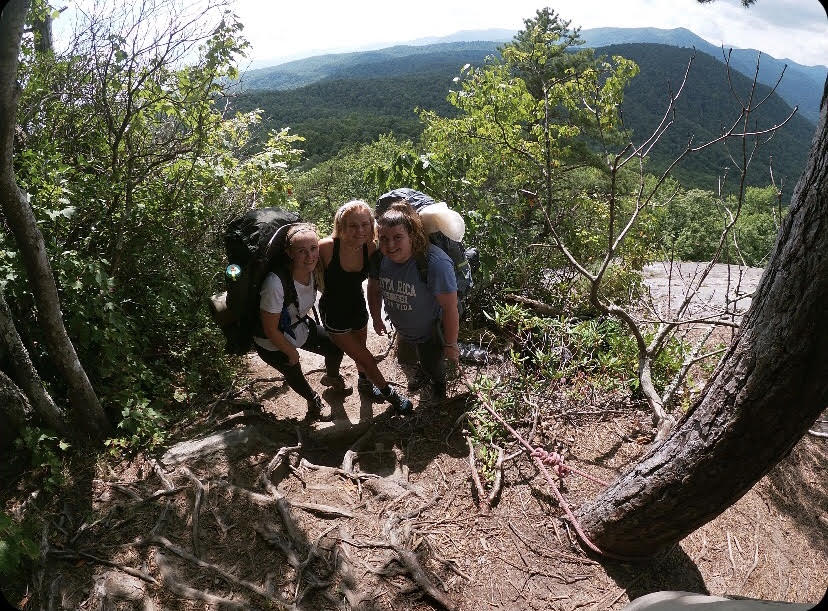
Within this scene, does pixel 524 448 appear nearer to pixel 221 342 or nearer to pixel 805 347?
pixel 805 347

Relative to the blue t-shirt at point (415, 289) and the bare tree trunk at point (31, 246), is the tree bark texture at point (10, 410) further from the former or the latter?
the blue t-shirt at point (415, 289)

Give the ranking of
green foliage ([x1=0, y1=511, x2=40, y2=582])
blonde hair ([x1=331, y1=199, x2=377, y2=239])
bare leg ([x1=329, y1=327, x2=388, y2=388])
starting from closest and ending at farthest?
1. green foliage ([x1=0, y1=511, x2=40, y2=582])
2. blonde hair ([x1=331, y1=199, x2=377, y2=239])
3. bare leg ([x1=329, y1=327, x2=388, y2=388])

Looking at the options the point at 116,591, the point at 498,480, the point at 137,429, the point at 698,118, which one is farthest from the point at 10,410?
the point at 698,118

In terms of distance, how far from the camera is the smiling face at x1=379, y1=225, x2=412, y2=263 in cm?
288

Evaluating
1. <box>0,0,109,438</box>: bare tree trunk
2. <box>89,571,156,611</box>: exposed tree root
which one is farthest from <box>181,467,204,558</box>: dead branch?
<box>0,0,109,438</box>: bare tree trunk

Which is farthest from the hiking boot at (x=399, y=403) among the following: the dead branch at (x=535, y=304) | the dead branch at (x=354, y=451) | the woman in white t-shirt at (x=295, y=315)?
the dead branch at (x=535, y=304)

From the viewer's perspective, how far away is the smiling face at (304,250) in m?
2.87

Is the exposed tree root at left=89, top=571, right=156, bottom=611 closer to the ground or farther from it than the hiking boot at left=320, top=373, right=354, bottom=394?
farther from it

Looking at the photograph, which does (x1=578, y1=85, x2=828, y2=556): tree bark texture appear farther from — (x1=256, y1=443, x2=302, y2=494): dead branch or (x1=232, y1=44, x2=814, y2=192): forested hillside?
(x1=232, y1=44, x2=814, y2=192): forested hillside

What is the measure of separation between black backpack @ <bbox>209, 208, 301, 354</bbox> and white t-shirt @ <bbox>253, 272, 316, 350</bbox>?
41 mm

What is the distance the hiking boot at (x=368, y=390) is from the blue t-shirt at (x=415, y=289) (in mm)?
846

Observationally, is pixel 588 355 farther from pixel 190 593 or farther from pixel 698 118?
pixel 698 118

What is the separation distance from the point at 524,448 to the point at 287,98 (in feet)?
321

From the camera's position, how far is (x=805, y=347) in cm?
145
